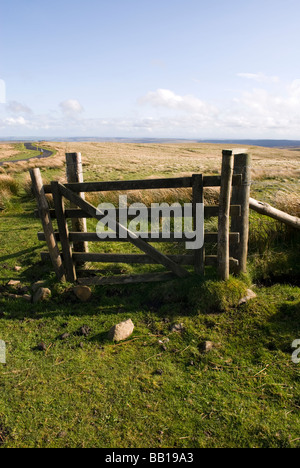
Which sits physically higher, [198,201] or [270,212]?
[198,201]

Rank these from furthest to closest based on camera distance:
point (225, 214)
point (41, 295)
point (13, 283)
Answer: point (13, 283), point (41, 295), point (225, 214)

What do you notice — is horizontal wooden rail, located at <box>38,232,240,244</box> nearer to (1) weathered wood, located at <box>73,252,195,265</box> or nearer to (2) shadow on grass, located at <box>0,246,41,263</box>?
(1) weathered wood, located at <box>73,252,195,265</box>

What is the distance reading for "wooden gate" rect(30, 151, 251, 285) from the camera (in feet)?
17.0

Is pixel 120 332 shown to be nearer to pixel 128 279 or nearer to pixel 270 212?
pixel 128 279

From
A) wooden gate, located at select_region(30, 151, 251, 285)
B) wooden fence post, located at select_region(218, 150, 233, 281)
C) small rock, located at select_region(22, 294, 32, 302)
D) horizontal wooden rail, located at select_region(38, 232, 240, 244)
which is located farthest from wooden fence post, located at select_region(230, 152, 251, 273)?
small rock, located at select_region(22, 294, 32, 302)

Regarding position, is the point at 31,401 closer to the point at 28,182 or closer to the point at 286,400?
the point at 286,400

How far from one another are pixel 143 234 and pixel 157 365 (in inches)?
95.5

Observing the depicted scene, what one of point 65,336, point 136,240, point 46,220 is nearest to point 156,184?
point 136,240

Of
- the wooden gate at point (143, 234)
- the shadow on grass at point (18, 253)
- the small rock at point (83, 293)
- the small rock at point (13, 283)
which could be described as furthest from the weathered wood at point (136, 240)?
the shadow on grass at point (18, 253)

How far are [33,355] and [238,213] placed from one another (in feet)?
13.3

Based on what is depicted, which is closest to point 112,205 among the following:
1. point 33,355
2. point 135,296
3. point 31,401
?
point 135,296

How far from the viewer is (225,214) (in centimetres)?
517

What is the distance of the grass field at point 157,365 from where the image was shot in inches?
123

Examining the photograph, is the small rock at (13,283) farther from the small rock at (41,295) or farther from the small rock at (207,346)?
the small rock at (207,346)
